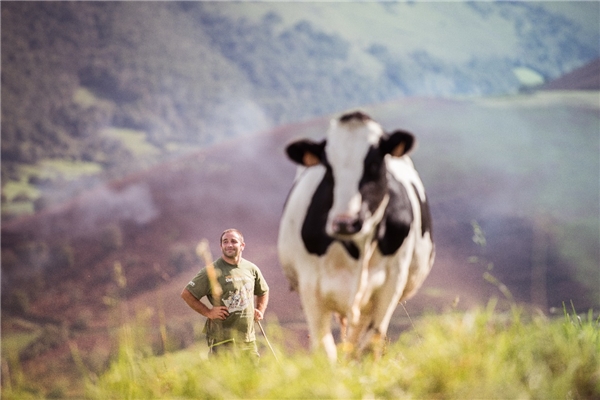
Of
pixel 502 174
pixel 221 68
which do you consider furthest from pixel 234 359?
pixel 221 68

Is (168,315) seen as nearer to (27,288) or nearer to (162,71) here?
(27,288)

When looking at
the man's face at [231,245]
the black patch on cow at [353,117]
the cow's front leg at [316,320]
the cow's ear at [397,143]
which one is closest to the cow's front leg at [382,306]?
the cow's front leg at [316,320]

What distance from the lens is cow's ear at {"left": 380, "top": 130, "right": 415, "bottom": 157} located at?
4.11 m

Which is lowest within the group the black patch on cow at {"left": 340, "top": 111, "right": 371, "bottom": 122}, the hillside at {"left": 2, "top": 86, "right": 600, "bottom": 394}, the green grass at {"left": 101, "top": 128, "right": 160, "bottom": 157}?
the hillside at {"left": 2, "top": 86, "right": 600, "bottom": 394}

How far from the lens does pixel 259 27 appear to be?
40719mm

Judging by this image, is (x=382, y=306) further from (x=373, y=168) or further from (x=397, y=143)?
(x=397, y=143)

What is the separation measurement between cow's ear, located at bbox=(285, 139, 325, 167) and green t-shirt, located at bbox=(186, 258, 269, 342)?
1087 mm

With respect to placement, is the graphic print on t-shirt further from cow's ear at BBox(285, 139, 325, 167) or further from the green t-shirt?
cow's ear at BBox(285, 139, 325, 167)

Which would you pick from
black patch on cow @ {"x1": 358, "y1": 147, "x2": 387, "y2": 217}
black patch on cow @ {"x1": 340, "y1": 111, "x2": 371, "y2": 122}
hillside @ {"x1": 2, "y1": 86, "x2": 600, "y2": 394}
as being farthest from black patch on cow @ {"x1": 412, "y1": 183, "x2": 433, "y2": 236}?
hillside @ {"x1": 2, "y1": 86, "x2": 600, "y2": 394}

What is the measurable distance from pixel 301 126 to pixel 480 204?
942 centimetres

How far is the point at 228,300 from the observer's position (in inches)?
188

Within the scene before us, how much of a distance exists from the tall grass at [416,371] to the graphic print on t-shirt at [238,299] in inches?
24.2

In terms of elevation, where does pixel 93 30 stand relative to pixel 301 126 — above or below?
above

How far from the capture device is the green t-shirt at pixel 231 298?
477 cm
